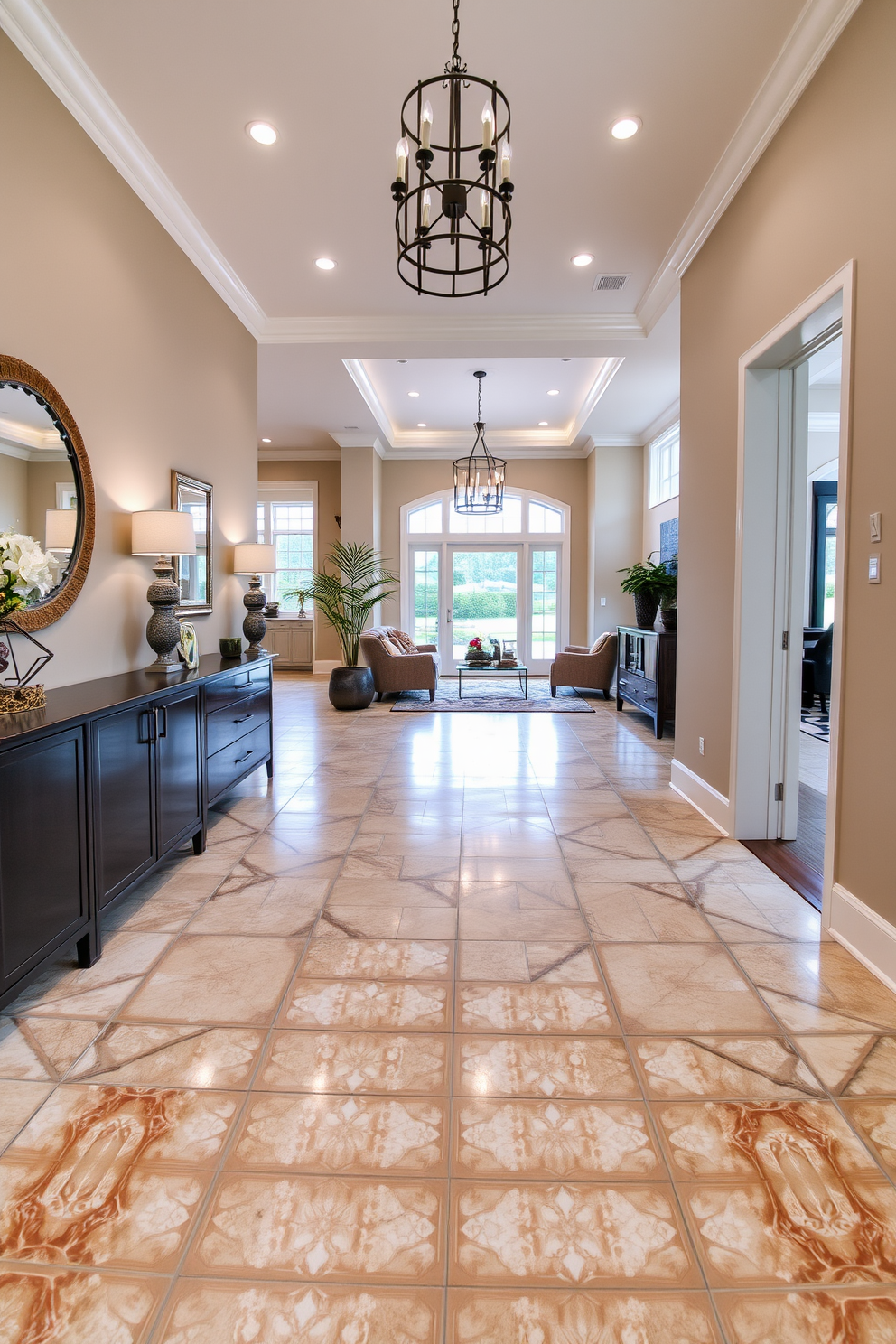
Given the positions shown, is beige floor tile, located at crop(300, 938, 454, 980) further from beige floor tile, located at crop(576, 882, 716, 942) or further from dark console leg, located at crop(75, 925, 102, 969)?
dark console leg, located at crop(75, 925, 102, 969)

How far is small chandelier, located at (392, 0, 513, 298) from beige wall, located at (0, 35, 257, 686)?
51.3 inches

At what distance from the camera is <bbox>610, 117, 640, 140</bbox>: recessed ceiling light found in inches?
126

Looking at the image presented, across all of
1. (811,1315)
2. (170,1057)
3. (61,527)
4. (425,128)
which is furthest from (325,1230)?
(425,128)

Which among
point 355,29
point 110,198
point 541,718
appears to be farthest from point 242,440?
point 541,718

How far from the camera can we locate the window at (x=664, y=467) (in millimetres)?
8273

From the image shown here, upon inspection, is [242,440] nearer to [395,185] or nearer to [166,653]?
[166,653]

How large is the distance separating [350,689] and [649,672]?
3.06 meters

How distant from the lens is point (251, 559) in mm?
4715

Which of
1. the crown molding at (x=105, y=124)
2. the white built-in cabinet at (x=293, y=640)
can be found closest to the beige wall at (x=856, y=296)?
the crown molding at (x=105, y=124)

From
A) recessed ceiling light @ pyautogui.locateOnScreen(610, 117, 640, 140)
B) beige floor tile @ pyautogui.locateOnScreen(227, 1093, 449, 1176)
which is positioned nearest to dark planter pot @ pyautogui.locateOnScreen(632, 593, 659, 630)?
recessed ceiling light @ pyautogui.locateOnScreen(610, 117, 640, 140)

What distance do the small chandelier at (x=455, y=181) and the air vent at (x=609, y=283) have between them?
70 centimetres

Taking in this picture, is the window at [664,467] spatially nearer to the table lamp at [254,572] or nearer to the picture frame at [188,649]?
the table lamp at [254,572]

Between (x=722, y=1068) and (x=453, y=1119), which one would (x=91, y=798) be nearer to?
(x=453, y=1119)

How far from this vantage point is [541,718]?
6984 millimetres
